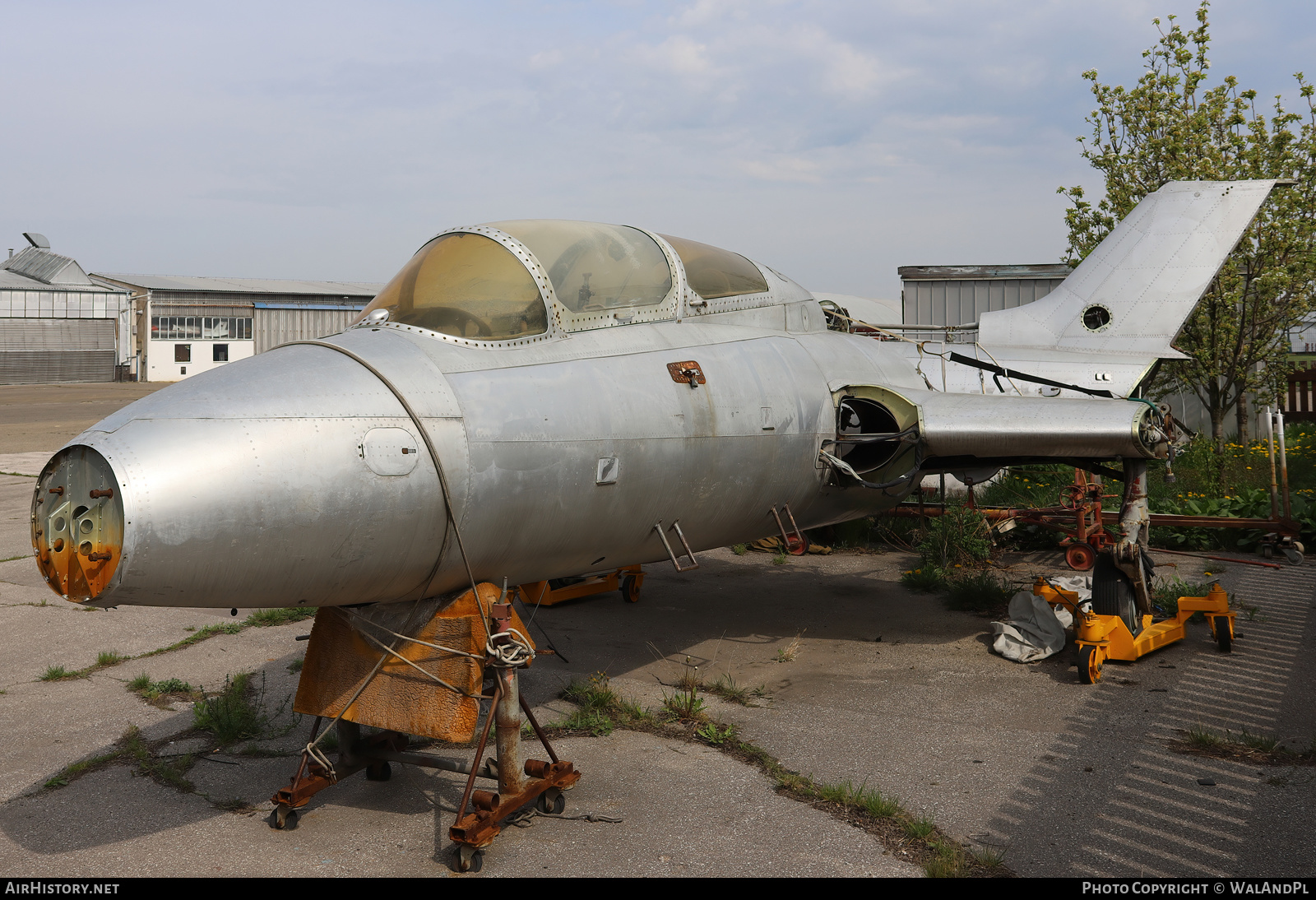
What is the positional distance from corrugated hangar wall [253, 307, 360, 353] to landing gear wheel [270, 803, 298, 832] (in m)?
54.5

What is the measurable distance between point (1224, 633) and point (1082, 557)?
4.02 feet

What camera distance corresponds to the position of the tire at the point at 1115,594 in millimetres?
7625

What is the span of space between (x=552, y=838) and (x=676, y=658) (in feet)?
10.9

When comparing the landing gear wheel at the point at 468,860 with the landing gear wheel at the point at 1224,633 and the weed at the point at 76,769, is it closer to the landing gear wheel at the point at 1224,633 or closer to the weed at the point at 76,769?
the weed at the point at 76,769

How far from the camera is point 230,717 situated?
20.3 feet

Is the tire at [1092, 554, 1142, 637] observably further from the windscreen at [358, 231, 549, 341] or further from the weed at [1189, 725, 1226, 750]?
the windscreen at [358, 231, 549, 341]

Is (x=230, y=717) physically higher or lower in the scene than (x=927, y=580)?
lower

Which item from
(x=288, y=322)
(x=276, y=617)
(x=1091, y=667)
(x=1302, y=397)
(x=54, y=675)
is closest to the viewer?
(x=1091, y=667)

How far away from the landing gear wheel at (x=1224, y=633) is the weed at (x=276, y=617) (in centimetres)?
790

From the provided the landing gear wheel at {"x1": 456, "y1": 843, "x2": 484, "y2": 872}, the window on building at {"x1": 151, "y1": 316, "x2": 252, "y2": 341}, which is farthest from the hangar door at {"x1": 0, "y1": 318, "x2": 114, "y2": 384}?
the landing gear wheel at {"x1": 456, "y1": 843, "x2": 484, "y2": 872}

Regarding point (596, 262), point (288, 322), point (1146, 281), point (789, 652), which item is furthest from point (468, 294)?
point (288, 322)

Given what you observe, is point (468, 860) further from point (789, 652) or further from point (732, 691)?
point (789, 652)

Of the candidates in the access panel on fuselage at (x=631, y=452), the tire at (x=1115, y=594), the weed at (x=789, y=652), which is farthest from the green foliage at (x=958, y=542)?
the access panel on fuselage at (x=631, y=452)

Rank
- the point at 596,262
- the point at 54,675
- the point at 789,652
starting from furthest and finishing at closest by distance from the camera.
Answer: the point at 789,652 < the point at 54,675 < the point at 596,262
